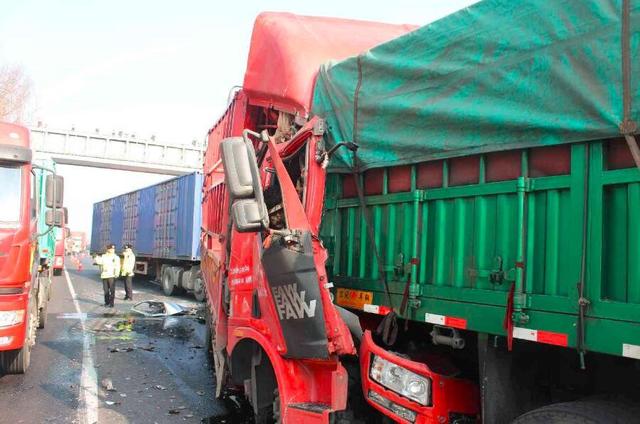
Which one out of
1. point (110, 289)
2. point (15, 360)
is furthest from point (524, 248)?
point (110, 289)

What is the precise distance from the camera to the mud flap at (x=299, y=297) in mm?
3082

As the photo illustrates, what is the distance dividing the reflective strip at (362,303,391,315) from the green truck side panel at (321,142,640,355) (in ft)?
0.12

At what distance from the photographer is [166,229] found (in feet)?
60.1

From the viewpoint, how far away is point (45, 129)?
34656mm

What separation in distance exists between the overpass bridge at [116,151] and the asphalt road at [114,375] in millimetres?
23736

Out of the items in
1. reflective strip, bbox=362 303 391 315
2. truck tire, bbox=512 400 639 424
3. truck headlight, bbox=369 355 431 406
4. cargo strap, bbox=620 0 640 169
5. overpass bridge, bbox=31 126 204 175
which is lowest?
truck headlight, bbox=369 355 431 406

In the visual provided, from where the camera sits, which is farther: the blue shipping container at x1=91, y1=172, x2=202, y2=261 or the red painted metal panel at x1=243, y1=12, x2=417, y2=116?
the blue shipping container at x1=91, y1=172, x2=202, y2=261

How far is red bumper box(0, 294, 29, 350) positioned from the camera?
562cm

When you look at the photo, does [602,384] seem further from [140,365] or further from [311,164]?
[140,365]

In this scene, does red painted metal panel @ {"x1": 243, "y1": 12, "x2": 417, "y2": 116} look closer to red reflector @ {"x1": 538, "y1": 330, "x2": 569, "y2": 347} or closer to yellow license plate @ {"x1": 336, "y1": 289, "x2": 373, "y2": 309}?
yellow license plate @ {"x1": 336, "y1": 289, "x2": 373, "y2": 309}

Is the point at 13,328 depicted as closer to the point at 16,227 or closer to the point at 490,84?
the point at 16,227

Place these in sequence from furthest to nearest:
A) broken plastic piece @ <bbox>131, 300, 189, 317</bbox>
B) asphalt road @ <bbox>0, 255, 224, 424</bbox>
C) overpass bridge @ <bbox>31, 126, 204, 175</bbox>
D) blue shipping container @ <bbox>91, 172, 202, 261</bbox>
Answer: overpass bridge @ <bbox>31, 126, 204, 175</bbox>
blue shipping container @ <bbox>91, 172, 202, 261</bbox>
broken plastic piece @ <bbox>131, 300, 189, 317</bbox>
asphalt road @ <bbox>0, 255, 224, 424</bbox>

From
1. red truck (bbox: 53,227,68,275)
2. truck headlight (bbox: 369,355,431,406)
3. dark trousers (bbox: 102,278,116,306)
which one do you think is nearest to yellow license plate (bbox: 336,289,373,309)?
truck headlight (bbox: 369,355,431,406)

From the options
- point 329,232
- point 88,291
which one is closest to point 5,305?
point 329,232
